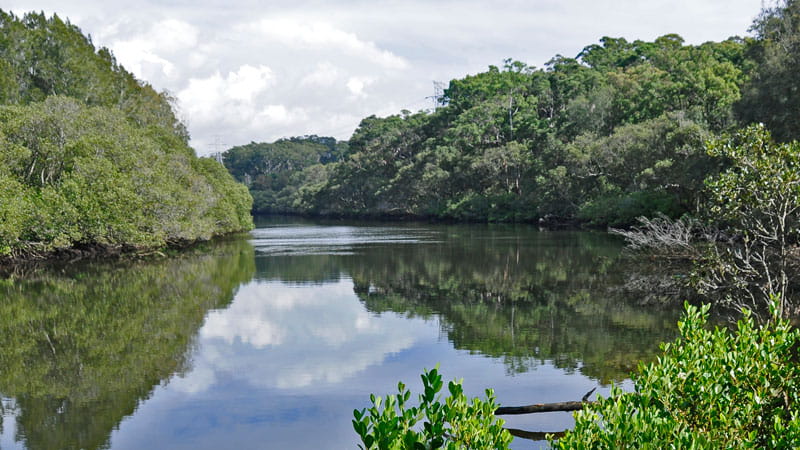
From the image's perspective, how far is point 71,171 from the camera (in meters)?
34.8

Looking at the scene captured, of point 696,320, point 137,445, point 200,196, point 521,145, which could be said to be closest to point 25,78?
point 200,196

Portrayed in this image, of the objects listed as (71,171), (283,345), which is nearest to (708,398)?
(283,345)

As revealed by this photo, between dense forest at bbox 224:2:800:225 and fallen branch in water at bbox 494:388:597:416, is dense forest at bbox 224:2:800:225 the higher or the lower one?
the higher one

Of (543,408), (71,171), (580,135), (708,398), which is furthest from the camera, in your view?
(580,135)

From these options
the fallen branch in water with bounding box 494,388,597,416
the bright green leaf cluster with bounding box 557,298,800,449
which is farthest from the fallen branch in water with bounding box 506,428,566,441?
the bright green leaf cluster with bounding box 557,298,800,449

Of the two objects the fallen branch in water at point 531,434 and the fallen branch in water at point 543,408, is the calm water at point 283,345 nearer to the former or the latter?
the fallen branch in water at point 531,434

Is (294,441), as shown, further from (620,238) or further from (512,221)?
(512,221)

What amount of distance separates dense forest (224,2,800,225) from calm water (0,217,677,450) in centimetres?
902

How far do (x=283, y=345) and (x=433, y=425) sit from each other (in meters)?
13.1

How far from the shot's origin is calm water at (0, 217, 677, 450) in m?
10.7

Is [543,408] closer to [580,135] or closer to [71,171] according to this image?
[71,171]

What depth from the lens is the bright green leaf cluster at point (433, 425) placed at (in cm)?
357

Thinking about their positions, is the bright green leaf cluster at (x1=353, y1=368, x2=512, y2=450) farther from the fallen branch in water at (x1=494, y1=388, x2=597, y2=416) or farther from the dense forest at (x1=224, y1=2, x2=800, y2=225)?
the dense forest at (x1=224, y1=2, x2=800, y2=225)

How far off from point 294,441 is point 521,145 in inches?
2243
